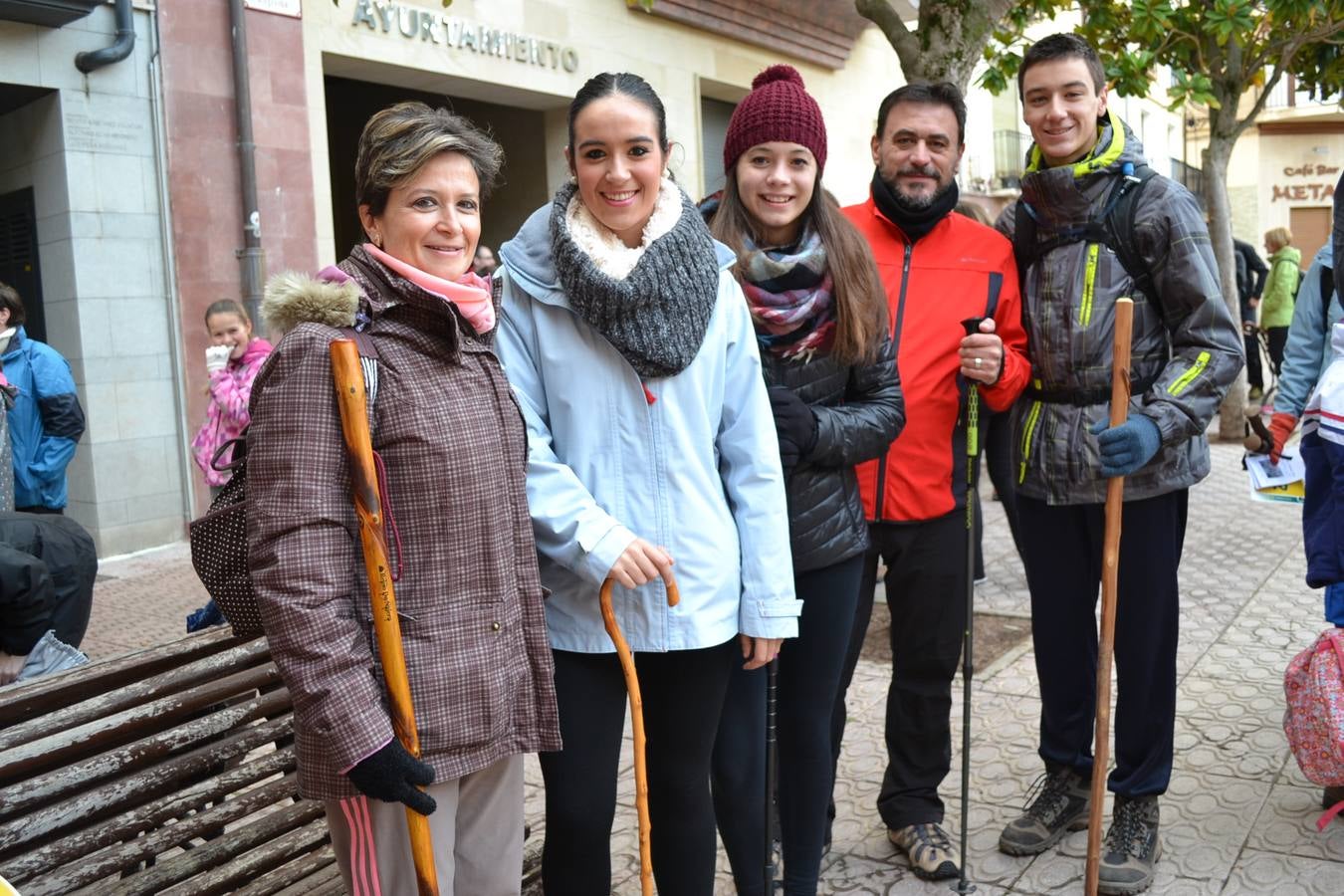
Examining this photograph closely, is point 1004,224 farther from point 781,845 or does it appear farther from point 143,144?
point 143,144

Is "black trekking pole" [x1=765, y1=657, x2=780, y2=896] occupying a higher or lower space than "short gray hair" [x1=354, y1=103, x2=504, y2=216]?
lower

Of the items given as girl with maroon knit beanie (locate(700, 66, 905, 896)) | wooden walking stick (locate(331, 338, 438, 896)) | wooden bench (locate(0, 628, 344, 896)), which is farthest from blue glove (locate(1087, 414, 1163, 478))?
wooden bench (locate(0, 628, 344, 896))

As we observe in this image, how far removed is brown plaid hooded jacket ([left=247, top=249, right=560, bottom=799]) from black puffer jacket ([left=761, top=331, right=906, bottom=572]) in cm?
89

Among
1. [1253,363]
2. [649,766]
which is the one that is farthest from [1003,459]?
[1253,363]

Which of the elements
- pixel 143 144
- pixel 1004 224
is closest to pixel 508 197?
pixel 143 144

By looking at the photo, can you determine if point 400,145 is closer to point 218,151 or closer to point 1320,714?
point 1320,714

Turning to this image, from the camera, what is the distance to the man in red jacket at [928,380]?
11.2 feet

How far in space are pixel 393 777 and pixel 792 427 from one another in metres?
1.33

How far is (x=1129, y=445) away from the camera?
3.14m

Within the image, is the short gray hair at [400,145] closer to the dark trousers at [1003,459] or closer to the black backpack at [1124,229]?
the black backpack at [1124,229]

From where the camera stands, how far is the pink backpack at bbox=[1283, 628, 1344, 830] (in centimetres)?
354

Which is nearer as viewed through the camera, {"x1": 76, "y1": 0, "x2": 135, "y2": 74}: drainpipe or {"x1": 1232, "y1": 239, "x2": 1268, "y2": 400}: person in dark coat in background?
{"x1": 76, "y1": 0, "x2": 135, "y2": 74}: drainpipe

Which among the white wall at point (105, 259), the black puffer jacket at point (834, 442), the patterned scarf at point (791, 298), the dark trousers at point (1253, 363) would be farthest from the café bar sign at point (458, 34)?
the dark trousers at point (1253, 363)

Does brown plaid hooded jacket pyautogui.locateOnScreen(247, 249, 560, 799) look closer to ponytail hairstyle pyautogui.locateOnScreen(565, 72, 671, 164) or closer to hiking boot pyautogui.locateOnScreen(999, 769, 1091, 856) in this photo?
ponytail hairstyle pyautogui.locateOnScreen(565, 72, 671, 164)
